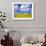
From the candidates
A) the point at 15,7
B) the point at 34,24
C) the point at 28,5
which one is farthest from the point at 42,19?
the point at 15,7

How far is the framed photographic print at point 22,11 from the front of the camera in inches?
179

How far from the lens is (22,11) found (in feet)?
15.1

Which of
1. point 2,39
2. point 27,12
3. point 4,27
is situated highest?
point 27,12

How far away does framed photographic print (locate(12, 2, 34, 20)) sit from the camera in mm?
4551

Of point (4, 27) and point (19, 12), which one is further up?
point (19, 12)

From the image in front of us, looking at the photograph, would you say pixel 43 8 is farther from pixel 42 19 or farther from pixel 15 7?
pixel 15 7

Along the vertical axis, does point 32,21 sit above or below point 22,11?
below

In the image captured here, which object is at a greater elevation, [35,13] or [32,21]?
[35,13]

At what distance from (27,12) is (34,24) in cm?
43

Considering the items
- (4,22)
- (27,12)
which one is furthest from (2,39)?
(27,12)

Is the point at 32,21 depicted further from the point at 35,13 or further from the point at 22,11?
the point at 22,11

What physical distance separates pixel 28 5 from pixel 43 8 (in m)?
0.47

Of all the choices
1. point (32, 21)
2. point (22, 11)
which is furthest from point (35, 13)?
point (22, 11)

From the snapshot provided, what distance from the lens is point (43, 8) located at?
4566 mm
